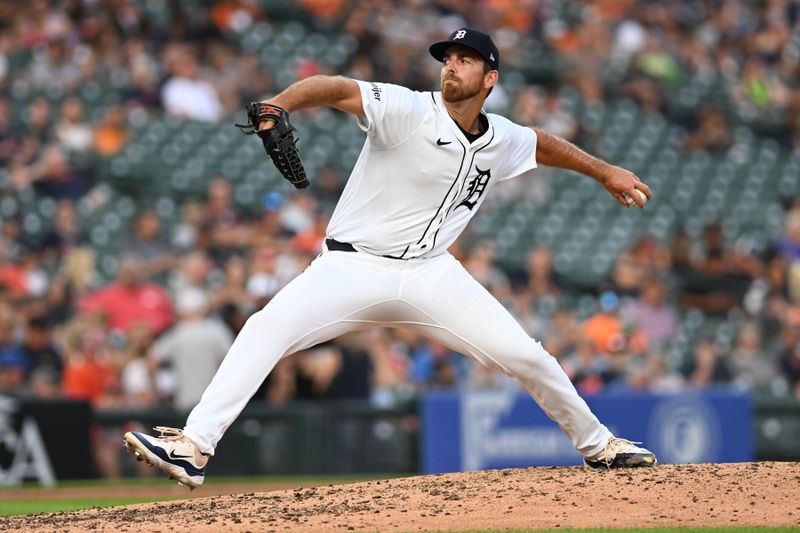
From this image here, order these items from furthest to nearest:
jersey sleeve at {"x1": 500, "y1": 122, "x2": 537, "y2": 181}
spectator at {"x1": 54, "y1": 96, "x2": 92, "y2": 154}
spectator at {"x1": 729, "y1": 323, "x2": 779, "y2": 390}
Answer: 1. spectator at {"x1": 54, "y1": 96, "x2": 92, "y2": 154}
2. spectator at {"x1": 729, "y1": 323, "x2": 779, "y2": 390}
3. jersey sleeve at {"x1": 500, "y1": 122, "x2": 537, "y2": 181}

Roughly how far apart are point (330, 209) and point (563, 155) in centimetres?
780

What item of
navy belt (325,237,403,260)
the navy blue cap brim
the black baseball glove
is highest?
the navy blue cap brim

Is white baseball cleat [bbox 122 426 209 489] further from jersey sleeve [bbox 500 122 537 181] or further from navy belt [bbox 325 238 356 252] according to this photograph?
jersey sleeve [bbox 500 122 537 181]

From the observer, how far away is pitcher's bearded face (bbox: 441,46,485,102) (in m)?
6.00

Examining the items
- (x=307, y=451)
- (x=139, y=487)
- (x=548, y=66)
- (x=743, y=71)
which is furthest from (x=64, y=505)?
(x=743, y=71)

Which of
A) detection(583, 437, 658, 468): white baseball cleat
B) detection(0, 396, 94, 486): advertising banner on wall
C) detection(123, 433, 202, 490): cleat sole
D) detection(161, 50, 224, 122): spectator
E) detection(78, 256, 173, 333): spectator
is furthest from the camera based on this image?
detection(161, 50, 224, 122): spectator

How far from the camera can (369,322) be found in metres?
6.06

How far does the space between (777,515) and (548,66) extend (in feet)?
40.3

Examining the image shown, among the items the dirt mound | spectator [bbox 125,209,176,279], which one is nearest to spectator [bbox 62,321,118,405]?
spectator [bbox 125,209,176,279]

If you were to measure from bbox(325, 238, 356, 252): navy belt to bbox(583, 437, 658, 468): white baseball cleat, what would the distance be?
1578mm

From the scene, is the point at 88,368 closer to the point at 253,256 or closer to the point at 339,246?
the point at 253,256

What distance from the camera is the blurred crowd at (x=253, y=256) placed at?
37.5 ft

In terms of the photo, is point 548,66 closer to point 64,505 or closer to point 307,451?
point 307,451

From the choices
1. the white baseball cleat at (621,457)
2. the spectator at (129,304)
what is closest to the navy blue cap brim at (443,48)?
the white baseball cleat at (621,457)
